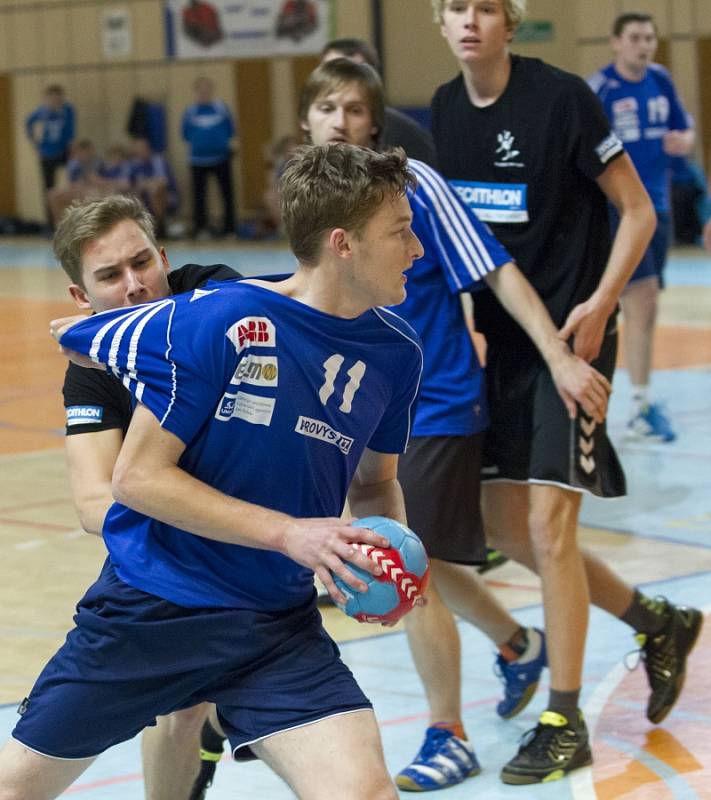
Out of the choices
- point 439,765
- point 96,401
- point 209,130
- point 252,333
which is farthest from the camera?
point 209,130

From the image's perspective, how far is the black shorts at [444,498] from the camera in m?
4.49

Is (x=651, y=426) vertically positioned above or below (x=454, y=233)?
below

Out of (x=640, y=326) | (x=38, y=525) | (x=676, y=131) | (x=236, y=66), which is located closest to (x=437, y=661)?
(x=38, y=525)

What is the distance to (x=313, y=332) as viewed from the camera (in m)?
3.01

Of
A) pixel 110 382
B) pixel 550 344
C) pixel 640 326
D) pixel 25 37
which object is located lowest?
pixel 640 326

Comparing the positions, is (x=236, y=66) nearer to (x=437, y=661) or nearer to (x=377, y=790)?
(x=437, y=661)

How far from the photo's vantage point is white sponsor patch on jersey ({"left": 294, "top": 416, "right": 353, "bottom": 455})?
3010 millimetres

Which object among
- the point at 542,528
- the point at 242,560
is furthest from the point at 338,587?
the point at 542,528

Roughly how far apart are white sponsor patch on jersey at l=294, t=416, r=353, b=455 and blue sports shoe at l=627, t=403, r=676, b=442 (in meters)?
5.99

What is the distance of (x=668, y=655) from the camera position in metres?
4.79

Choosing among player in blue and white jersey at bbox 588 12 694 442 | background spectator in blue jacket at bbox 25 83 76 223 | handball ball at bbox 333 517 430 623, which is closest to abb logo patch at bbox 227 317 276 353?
handball ball at bbox 333 517 430 623

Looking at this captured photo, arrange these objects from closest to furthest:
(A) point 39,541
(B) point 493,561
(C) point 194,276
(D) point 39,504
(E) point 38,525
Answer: (C) point 194,276
(B) point 493,561
(A) point 39,541
(E) point 38,525
(D) point 39,504

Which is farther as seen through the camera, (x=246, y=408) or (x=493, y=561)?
(x=493, y=561)

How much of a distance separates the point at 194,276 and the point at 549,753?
5.37ft
